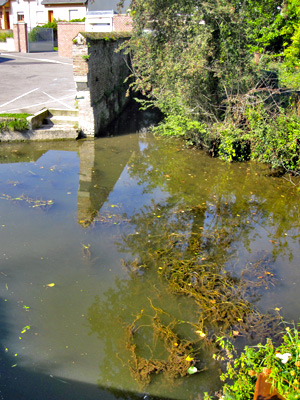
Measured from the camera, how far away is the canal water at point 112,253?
4.20 metres

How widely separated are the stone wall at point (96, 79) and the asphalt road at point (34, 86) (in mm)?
1197

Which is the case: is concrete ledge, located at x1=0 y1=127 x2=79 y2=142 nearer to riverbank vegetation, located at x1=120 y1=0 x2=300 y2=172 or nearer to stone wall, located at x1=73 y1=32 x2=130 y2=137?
stone wall, located at x1=73 y1=32 x2=130 y2=137

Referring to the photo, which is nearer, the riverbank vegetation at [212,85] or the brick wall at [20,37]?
the riverbank vegetation at [212,85]

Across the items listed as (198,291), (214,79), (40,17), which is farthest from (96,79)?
(40,17)

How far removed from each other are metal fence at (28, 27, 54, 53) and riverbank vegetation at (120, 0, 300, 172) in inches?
921

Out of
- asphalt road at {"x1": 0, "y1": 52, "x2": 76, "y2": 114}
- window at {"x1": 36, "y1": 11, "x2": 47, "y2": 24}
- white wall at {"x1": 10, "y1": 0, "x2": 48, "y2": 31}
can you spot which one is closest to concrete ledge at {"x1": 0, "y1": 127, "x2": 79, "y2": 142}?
asphalt road at {"x1": 0, "y1": 52, "x2": 76, "y2": 114}

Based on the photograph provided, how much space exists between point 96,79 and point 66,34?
65.3ft

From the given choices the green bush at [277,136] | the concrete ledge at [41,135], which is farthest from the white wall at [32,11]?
the green bush at [277,136]

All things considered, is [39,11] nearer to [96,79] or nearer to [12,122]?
[96,79]

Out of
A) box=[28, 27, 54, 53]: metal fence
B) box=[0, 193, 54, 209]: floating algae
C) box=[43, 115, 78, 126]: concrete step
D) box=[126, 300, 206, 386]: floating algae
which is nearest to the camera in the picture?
box=[126, 300, 206, 386]: floating algae

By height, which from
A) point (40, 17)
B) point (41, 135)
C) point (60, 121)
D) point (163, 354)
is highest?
point (40, 17)

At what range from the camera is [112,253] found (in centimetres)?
627

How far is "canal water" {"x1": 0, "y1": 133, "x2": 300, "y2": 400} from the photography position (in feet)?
13.8

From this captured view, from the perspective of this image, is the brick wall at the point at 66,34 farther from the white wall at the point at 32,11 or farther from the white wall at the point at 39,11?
the white wall at the point at 32,11
